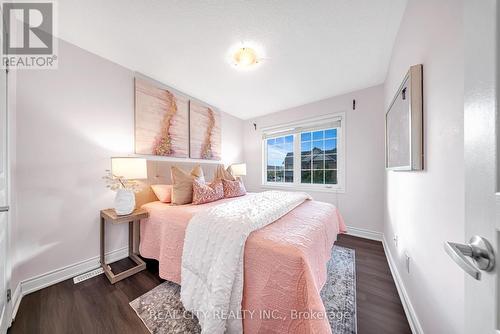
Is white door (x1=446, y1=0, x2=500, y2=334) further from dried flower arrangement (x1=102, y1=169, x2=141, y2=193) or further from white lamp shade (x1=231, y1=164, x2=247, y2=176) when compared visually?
white lamp shade (x1=231, y1=164, x2=247, y2=176)

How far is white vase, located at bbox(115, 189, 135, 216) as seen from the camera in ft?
6.05

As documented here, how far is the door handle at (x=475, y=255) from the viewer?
0.37m

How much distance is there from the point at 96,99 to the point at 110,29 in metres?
0.77

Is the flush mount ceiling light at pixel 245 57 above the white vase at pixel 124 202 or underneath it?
above

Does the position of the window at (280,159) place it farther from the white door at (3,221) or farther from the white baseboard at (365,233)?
the white door at (3,221)

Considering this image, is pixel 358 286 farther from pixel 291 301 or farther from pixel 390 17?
pixel 390 17

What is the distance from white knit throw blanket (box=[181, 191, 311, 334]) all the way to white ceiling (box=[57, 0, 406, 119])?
67.5 inches

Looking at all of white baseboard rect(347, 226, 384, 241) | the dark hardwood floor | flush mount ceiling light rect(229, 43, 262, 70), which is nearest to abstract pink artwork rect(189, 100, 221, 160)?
flush mount ceiling light rect(229, 43, 262, 70)

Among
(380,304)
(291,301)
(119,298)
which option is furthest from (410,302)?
(119,298)

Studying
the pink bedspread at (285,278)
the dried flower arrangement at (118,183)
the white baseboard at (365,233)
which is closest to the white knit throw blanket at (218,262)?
the pink bedspread at (285,278)

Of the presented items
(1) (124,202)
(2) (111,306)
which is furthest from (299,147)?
(2) (111,306)

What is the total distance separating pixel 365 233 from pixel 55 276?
3.93 metres

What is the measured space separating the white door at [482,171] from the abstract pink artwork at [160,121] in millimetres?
2822

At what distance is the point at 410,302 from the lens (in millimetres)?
1322
